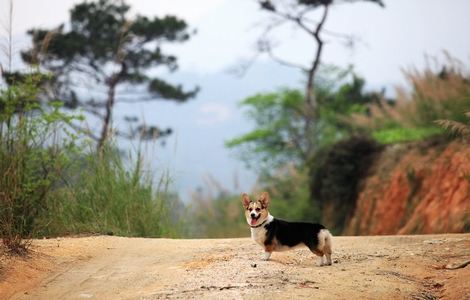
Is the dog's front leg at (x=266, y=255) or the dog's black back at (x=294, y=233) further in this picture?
the dog's front leg at (x=266, y=255)

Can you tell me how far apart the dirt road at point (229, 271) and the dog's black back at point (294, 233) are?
27 centimetres

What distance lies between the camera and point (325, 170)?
78.8 ft

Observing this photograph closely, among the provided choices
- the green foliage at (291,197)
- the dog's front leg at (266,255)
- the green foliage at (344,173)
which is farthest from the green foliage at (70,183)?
the green foliage at (291,197)

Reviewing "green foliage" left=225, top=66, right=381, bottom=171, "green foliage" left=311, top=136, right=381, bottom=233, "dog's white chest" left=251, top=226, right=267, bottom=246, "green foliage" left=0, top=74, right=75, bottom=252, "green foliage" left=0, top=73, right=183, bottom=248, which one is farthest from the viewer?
"green foliage" left=225, top=66, right=381, bottom=171

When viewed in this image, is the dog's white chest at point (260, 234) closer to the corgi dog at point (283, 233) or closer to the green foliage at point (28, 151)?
the corgi dog at point (283, 233)

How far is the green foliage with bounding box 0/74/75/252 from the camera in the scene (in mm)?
11060

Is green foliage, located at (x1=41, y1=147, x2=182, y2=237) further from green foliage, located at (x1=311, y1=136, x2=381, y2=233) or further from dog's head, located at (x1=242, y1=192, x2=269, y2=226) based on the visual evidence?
green foliage, located at (x1=311, y1=136, x2=381, y2=233)

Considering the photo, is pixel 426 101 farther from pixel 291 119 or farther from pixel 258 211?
pixel 291 119

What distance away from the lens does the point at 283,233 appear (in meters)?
9.12

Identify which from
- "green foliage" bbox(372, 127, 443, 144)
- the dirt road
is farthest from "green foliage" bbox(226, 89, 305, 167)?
the dirt road

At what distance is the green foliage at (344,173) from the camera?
23.4m

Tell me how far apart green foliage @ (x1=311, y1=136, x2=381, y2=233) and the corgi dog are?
46.7 feet

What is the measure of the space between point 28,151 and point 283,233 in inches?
197

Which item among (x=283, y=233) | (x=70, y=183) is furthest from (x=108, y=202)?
(x=283, y=233)
